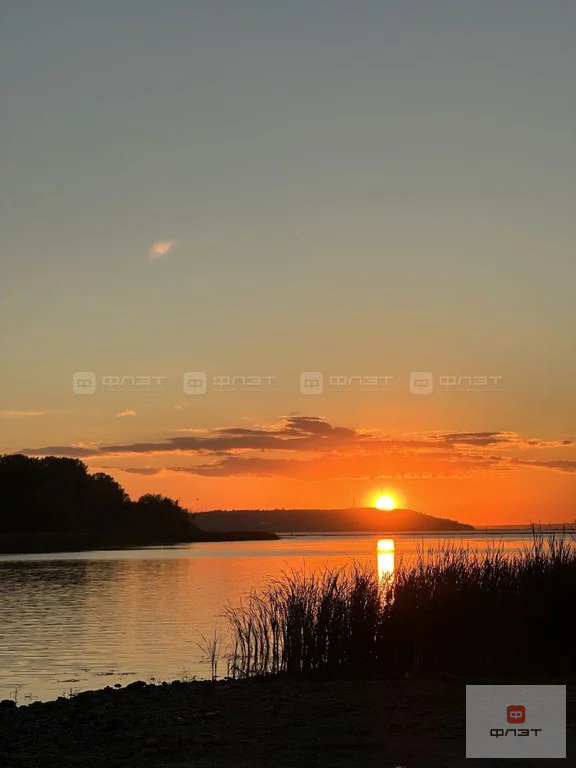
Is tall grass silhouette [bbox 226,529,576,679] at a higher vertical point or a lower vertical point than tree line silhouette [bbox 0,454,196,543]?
higher

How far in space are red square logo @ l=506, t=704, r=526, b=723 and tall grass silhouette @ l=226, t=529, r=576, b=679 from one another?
440 centimetres

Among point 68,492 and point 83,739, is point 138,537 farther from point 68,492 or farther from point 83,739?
point 83,739

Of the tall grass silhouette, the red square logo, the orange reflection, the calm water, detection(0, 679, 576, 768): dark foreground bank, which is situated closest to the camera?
detection(0, 679, 576, 768): dark foreground bank

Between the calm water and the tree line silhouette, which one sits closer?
the calm water

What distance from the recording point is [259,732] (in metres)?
13.0

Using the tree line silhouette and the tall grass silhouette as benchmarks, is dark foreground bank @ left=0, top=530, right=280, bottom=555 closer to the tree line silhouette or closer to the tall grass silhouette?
the tree line silhouette

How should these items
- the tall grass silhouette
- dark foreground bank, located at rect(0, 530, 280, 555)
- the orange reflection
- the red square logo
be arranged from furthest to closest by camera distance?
dark foreground bank, located at rect(0, 530, 280, 555)
the orange reflection
the tall grass silhouette
the red square logo

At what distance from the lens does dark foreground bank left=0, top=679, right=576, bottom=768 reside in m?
11.6

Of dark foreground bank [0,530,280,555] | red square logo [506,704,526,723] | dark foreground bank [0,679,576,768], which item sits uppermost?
red square logo [506,704,526,723]

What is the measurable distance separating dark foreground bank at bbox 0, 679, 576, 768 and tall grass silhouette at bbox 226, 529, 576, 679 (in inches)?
69.2

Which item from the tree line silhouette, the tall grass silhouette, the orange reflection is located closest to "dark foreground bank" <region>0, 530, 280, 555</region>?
the tree line silhouette

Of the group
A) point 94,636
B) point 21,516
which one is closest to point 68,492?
point 21,516

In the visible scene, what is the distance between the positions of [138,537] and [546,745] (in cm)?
15988

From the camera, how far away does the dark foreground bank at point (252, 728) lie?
1160cm
